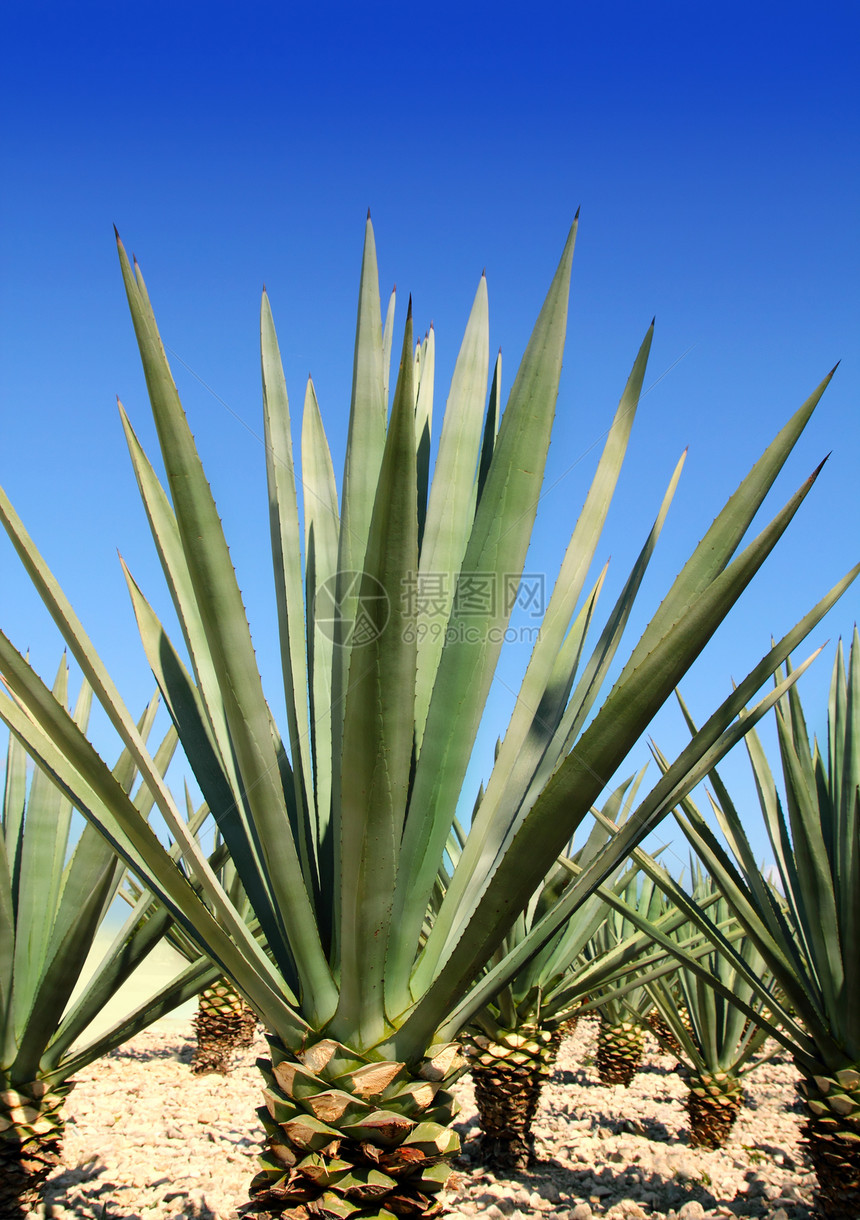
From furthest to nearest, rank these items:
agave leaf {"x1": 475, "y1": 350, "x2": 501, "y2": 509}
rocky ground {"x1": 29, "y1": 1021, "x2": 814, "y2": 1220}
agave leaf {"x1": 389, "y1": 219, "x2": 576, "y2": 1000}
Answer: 1. rocky ground {"x1": 29, "y1": 1021, "x2": 814, "y2": 1220}
2. agave leaf {"x1": 475, "y1": 350, "x2": 501, "y2": 509}
3. agave leaf {"x1": 389, "y1": 219, "x2": 576, "y2": 1000}

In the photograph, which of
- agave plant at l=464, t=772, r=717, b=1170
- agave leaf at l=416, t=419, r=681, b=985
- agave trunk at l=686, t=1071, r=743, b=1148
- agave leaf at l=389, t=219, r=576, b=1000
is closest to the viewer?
agave leaf at l=389, t=219, r=576, b=1000

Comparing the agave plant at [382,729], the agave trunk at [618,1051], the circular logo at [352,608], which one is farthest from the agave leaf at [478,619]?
the agave trunk at [618,1051]

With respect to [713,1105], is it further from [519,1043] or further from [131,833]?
[131,833]

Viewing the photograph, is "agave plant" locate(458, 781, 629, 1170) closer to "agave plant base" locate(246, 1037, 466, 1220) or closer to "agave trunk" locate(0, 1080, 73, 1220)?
"agave trunk" locate(0, 1080, 73, 1220)

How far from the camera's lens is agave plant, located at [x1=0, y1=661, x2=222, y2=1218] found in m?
2.21

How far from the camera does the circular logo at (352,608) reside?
1.23m

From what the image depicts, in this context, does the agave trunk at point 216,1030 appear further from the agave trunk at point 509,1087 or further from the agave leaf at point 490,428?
the agave leaf at point 490,428

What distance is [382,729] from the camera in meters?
1.29

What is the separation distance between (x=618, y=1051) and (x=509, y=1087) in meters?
3.49

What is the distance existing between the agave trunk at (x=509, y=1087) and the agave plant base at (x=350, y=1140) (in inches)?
96.2

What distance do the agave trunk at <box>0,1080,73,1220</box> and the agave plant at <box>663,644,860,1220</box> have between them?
87.1 inches

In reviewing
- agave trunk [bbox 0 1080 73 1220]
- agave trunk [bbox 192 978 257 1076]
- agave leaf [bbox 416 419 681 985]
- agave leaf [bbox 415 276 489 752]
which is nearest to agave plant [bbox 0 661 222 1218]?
agave trunk [bbox 0 1080 73 1220]

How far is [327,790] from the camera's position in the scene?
6.00 feet

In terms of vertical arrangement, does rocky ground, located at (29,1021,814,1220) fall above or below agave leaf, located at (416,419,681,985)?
below
